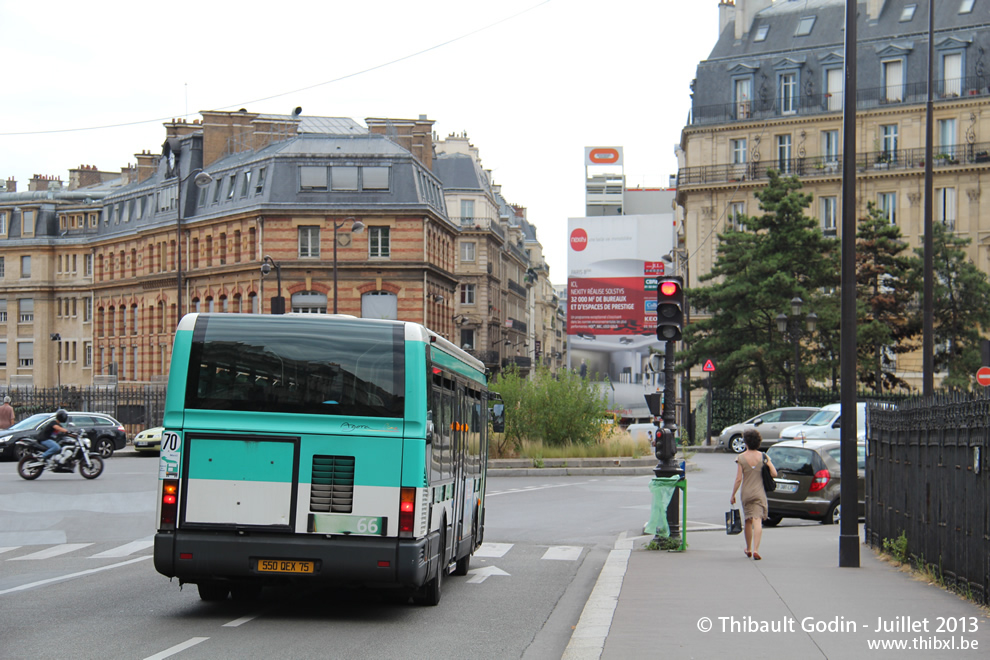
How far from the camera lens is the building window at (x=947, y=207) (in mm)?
58000

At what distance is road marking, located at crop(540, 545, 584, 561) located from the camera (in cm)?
1488

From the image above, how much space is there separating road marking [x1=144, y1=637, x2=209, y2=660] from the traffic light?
8.05 m

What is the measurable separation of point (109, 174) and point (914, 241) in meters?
66.9

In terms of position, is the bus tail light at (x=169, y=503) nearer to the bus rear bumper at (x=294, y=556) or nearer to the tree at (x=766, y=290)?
the bus rear bumper at (x=294, y=556)

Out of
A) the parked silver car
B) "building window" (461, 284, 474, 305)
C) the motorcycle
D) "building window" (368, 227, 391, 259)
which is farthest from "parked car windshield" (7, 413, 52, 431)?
"building window" (461, 284, 474, 305)

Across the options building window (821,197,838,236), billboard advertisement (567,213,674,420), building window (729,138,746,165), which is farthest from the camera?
billboard advertisement (567,213,674,420)

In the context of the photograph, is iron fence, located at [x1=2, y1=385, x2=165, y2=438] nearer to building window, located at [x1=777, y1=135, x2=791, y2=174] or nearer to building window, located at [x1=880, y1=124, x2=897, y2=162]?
building window, located at [x1=777, y1=135, x2=791, y2=174]

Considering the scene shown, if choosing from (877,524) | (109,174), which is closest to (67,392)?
(877,524)

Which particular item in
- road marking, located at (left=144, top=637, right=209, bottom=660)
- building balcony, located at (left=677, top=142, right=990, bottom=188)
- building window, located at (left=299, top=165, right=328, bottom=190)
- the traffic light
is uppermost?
building balcony, located at (left=677, top=142, right=990, bottom=188)

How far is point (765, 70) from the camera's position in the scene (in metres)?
62.4

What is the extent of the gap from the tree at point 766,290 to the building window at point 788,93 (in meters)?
14.1

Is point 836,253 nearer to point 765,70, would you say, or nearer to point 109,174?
point 765,70

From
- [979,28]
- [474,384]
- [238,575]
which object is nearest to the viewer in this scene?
[238,575]

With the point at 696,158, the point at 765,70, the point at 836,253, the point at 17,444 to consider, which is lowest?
the point at 17,444
